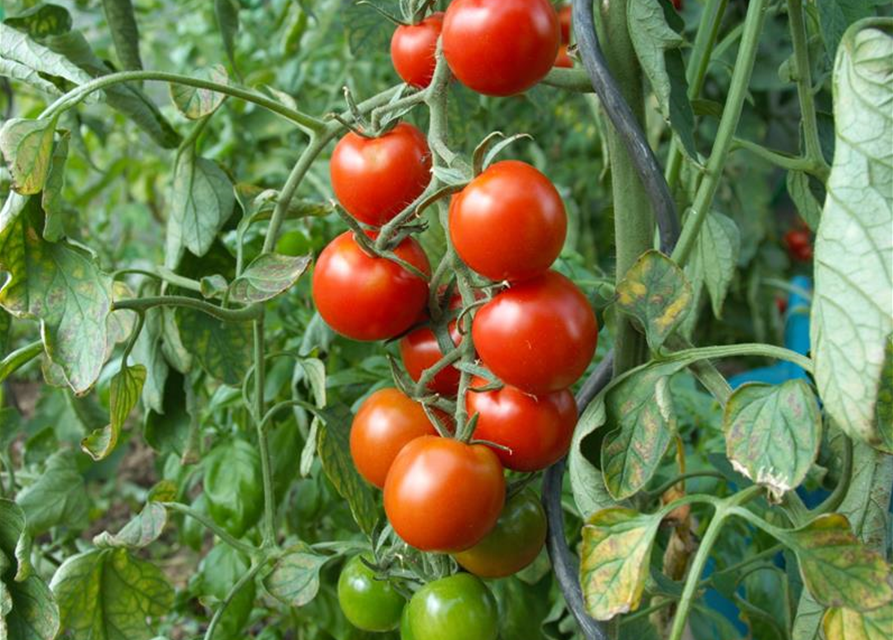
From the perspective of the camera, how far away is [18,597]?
546 mm

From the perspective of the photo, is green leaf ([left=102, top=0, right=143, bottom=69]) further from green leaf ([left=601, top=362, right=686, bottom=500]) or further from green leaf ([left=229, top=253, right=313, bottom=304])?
green leaf ([left=601, top=362, right=686, bottom=500])

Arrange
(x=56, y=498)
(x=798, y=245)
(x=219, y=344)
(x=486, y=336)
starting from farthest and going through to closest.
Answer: (x=798, y=245), (x=56, y=498), (x=219, y=344), (x=486, y=336)

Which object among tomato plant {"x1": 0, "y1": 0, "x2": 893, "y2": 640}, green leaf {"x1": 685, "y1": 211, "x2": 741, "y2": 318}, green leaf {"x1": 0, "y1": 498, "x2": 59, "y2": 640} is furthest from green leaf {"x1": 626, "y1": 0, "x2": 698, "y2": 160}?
green leaf {"x1": 0, "y1": 498, "x2": 59, "y2": 640}

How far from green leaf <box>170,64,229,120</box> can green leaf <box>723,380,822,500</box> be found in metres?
0.35

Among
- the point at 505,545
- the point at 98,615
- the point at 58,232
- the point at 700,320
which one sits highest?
the point at 58,232

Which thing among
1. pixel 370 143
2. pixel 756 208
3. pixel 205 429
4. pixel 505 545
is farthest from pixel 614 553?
pixel 756 208

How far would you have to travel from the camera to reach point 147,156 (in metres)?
1.92

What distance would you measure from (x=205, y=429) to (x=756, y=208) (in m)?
1.31

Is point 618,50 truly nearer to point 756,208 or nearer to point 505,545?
point 505,545

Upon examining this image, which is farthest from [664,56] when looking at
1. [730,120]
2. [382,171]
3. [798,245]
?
[798,245]

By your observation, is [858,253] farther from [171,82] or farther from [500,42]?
[171,82]

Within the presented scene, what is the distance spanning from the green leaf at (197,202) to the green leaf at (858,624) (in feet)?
1.55

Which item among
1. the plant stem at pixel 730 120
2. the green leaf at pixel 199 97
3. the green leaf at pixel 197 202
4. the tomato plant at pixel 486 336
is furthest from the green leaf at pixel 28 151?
the plant stem at pixel 730 120

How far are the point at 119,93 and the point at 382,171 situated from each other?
0.31 metres
